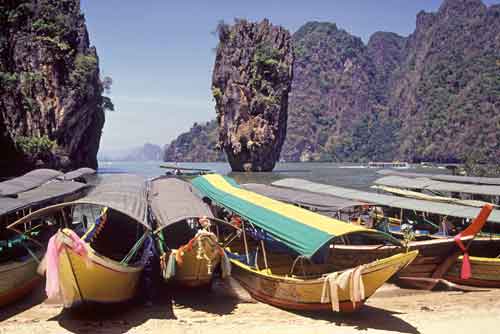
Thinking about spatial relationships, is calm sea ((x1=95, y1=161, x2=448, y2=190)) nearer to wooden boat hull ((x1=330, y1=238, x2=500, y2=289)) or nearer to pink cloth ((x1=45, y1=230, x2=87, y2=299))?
wooden boat hull ((x1=330, y1=238, x2=500, y2=289))

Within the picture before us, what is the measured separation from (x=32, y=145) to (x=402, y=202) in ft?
112

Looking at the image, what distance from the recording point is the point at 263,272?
30.8 feet

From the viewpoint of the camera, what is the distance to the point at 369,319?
8.42m

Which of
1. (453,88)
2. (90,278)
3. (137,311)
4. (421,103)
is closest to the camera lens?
(90,278)

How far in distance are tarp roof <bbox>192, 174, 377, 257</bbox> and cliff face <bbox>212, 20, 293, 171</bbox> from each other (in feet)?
155

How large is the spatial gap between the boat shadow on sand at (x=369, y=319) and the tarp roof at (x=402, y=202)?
11.8 feet

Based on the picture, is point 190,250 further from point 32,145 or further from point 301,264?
point 32,145

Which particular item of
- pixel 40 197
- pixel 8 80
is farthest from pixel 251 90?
pixel 40 197

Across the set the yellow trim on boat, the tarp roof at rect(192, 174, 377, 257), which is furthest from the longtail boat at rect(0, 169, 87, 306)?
the yellow trim on boat

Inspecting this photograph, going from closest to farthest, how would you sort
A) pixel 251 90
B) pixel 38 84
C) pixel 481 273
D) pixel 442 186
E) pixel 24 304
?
1. pixel 24 304
2. pixel 481 273
3. pixel 442 186
4. pixel 38 84
5. pixel 251 90

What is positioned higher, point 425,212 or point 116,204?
point 116,204

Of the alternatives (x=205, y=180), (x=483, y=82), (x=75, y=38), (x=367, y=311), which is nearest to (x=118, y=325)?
(x=367, y=311)

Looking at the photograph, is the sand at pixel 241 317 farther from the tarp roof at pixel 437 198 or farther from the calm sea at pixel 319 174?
the calm sea at pixel 319 174

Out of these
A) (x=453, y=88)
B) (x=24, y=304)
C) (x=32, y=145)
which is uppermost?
(x=453, y=88)
